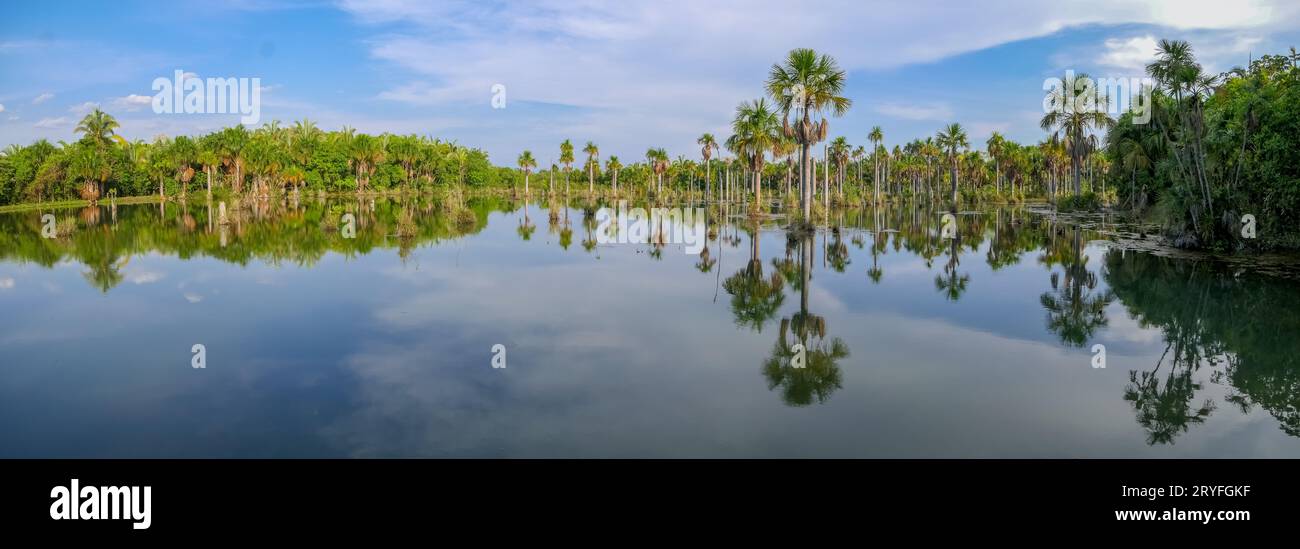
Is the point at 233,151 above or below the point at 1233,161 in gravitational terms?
above

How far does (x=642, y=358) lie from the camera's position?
1245 cm

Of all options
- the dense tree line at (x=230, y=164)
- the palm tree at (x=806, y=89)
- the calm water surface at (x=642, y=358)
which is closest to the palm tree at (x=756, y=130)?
the palm tree at (x=806, y=89)

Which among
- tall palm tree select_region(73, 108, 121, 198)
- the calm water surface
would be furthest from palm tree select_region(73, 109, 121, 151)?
the calm water surface

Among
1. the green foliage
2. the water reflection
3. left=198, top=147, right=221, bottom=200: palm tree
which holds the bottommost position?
the water reflection

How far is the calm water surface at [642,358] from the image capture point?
8.61 meters

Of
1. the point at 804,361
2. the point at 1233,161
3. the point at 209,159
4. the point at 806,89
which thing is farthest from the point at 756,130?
the point at 209,159

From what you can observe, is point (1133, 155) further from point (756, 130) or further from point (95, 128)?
point (95, 128)

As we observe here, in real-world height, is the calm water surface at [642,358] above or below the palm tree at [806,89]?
below

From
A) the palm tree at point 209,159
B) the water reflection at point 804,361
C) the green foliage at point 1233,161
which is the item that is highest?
the palm tree at point 209,159

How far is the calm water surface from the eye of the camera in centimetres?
861

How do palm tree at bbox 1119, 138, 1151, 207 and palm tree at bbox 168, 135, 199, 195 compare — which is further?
palm tree at bbox 168, 135, 199, 195

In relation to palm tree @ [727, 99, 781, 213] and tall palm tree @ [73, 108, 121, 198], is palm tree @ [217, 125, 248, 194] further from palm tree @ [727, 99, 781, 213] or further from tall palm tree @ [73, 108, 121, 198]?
palm tree @ [727, 99, 781, 213]

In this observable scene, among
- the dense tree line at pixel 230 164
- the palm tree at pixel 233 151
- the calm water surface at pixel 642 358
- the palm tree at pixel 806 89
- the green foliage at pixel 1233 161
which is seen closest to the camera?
the calm water surface at pixel 642 358

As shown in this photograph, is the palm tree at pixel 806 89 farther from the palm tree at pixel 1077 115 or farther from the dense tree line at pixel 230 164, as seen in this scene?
the dense tree line at pixel 230 164
